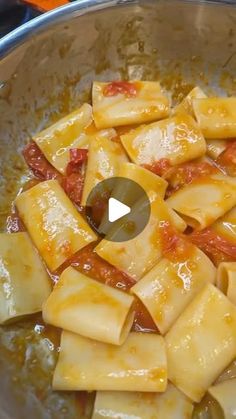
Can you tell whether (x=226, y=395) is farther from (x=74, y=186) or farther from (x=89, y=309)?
(x=74, y=186)

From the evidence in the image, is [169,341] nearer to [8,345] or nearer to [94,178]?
[8,345]

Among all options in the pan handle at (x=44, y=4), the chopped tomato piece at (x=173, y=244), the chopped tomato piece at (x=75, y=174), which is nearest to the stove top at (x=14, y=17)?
the pan handle at (x=44, y=4)

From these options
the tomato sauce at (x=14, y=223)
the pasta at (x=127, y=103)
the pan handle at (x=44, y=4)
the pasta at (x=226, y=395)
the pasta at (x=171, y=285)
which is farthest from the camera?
the pan handle at (x=44, y=4)

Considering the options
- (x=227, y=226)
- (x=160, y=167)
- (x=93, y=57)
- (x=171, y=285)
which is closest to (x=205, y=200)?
(x=227, y=226)

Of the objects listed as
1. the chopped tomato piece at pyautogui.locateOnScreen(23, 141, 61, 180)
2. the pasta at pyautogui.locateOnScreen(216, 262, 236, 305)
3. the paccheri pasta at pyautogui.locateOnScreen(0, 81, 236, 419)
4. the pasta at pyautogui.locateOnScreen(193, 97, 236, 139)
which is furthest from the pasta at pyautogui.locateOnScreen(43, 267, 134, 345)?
the pasta at pyautogui.locateOnScreen(193, 97, 236, 139)

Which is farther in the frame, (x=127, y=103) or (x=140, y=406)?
(x=127, y=103)
